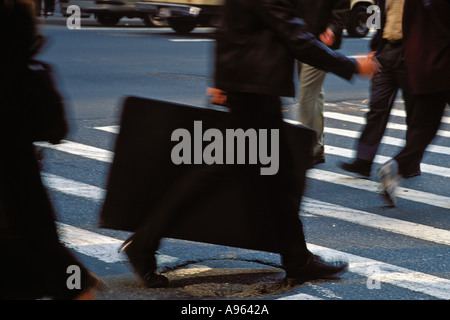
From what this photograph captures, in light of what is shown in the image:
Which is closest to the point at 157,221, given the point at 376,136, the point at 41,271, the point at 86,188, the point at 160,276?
the point at 160,276

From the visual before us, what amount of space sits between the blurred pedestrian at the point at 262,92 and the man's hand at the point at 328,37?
2521 mm

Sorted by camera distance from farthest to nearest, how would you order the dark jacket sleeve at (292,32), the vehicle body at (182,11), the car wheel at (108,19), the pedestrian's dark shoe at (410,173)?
1. the car wheel at (108,19)
2. the vehicle body at (182,11)
3. the pedestrian's dark shoe at (410,173)
4. the dark jacket sleeve at (292,32)

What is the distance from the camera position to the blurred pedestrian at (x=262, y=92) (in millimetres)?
4336

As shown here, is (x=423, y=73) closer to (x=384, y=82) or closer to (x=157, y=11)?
(x=384, y=82)

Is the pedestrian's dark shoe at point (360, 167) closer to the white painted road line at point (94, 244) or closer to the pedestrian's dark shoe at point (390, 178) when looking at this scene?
the pedestrian's dark shoe at point (390, 178)

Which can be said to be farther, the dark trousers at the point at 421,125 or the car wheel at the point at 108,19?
the car wheel at the point at 108,19

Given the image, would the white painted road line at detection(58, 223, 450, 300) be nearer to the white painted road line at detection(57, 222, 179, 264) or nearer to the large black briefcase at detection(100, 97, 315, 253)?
the white painted road line at detection(57, 222, 179, 264)

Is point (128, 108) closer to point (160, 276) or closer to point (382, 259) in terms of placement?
point (160, 276)

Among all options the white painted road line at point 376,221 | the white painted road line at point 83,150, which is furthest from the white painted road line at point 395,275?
the white painted road line at point 83,150

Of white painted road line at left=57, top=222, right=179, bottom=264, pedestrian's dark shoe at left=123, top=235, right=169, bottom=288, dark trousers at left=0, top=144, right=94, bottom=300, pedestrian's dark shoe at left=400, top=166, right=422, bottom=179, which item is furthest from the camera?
pedestrian's dark shoe at left=400, top=166, right=422, bottom=179

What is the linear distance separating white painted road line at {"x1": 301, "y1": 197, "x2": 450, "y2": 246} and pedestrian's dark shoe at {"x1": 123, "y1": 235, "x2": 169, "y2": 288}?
78.7 inches

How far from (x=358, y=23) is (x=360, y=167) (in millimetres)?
15569

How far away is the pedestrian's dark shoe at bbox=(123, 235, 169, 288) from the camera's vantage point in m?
4.54

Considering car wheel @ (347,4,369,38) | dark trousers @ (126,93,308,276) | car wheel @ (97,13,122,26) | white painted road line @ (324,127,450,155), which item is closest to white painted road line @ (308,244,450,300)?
dark trousers @ (126,93,308,276)
